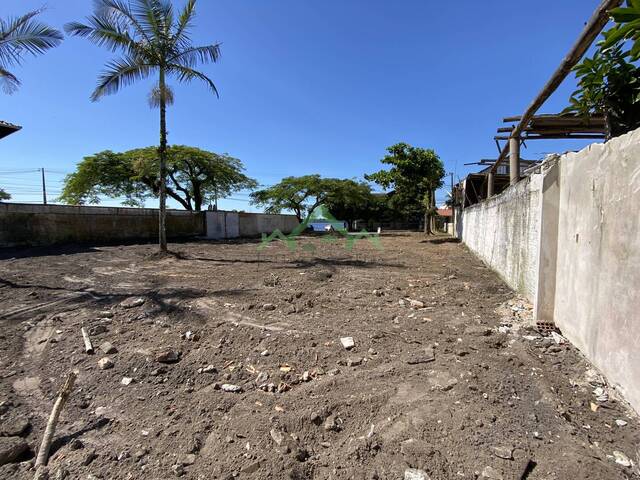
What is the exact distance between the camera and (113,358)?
9.75 ft

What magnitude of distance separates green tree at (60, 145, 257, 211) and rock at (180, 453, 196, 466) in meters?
17.2

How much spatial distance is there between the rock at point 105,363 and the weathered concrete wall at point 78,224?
1185 cm

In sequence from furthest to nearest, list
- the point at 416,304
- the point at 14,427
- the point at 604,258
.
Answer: the point at 416,304 → the point at 604,258 → the point at 14,427

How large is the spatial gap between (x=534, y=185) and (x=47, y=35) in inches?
336

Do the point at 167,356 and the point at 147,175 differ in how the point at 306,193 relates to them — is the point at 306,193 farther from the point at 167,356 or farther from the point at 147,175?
the point at 167,356

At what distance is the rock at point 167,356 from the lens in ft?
9.51

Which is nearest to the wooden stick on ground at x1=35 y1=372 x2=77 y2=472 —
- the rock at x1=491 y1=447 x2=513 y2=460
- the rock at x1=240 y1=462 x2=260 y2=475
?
the rock at x1=240 y1=462 x2=260 y2=475

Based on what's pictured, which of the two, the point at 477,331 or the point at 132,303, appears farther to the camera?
the point at 132,303

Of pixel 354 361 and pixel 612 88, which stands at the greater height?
pixel 612 88

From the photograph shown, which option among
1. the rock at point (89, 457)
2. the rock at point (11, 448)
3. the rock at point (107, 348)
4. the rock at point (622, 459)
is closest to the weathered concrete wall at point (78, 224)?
the rock at point (107, 348)

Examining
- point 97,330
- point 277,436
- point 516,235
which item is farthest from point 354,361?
point 516,235

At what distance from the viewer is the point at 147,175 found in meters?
17.6

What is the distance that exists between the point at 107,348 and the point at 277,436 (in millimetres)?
2175

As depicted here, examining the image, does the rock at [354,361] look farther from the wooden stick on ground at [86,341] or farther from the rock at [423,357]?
the wooden stick on ground at [86,341]
